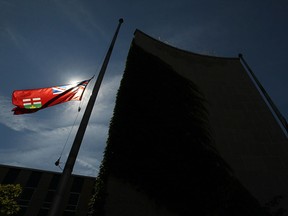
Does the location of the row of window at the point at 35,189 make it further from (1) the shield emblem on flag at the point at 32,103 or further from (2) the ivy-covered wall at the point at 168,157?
(1) the shield emblem on flag at the point at 32,103

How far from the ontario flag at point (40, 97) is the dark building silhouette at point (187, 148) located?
4.01 metres

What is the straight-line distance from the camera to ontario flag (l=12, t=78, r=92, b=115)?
6.95 m

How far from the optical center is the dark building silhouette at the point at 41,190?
3032 cm

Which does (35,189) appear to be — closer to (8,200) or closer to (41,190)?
(41,190)

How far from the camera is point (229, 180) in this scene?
34.1 feet

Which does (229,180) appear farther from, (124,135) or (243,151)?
(124,135)

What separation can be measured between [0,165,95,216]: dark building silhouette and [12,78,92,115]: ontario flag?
99.0 ft

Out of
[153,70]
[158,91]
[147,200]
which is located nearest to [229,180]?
[147,200]

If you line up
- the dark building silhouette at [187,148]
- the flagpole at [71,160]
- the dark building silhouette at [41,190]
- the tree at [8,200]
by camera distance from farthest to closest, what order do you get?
the dark building silhouette at [41,190], the tree at [8,200], the dark building silhouette at [187,148], the flagpole at [71,160]

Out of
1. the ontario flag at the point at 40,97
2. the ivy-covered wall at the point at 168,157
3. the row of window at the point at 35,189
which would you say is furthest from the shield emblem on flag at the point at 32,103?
the row of window at the point at 35,189

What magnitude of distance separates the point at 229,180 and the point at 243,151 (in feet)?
8.78

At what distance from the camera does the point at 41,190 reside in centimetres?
3172

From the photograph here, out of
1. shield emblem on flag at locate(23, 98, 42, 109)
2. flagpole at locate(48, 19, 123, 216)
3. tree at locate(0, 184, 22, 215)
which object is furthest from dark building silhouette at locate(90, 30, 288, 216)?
tree at locate(0, 184, 22, 215)

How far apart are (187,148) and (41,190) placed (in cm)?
3091
